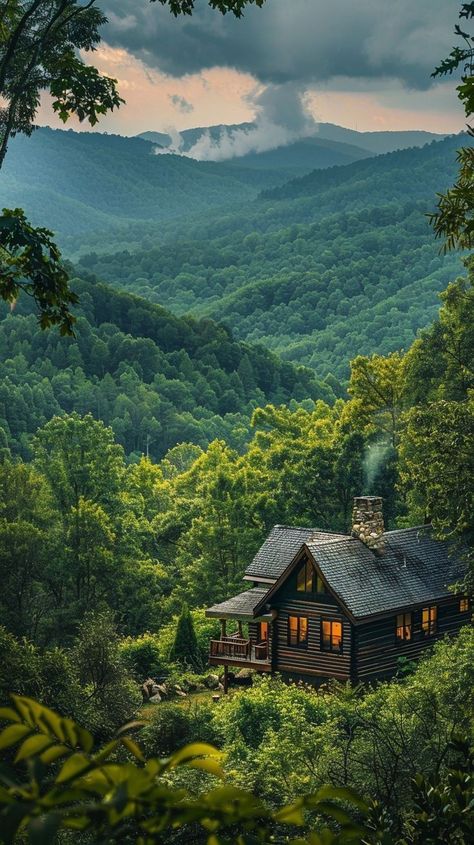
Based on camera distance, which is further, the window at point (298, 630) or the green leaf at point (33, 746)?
the window at point (298, 630)

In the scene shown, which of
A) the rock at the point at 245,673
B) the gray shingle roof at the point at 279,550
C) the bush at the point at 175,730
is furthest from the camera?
the gray shingle roof at the point at 279,550

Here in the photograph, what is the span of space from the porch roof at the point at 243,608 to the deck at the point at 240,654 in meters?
1.00

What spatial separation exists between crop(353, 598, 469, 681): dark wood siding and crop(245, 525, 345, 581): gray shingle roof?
14.2 feet

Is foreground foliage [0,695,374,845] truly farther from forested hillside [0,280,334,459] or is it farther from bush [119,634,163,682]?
forested hillside [0,280,334,459]

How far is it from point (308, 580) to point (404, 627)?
385 cm

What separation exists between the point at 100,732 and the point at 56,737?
23055 mm

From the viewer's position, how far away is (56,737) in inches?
86.2

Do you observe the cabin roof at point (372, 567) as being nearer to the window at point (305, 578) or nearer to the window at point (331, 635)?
the window at point (305, 578)

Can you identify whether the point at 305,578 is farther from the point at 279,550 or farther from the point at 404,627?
the point at 279,550

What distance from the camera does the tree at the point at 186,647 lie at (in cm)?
4403

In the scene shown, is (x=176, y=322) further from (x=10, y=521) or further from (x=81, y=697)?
(x=81, y=697)

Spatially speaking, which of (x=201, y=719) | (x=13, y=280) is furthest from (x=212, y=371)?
(x=13, y=280)

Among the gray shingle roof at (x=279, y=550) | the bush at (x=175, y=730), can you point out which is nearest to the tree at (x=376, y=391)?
the gray shingle roof at (x=279, y=550)

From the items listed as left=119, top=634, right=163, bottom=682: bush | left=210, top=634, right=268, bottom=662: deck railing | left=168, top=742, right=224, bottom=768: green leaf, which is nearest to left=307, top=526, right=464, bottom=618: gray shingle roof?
left=210, top=634, right=268, bottom=662: deck railing
